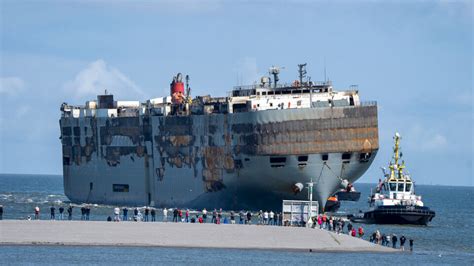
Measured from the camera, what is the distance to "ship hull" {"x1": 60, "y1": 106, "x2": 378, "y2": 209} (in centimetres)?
12875

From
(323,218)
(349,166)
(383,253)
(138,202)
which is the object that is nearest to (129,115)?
(138,202)

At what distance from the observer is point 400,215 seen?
12562cm

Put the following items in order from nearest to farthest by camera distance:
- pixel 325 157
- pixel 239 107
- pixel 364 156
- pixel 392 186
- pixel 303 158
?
pixel 303 158 → pixel 392 186 → pixel 325 157 → pixel 364 156 → pixel 239 107

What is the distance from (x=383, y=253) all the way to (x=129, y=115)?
193 feet

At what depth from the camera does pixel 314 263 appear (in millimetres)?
85875

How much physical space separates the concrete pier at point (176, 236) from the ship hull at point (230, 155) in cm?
2755

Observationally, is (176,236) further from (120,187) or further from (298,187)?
(120,187)

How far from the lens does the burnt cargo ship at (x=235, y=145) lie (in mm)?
128875

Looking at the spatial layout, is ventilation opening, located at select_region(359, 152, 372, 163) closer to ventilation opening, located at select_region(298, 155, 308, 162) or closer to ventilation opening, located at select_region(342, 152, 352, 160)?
ventilation opening, located at select_region(342, 152, 352, 160)

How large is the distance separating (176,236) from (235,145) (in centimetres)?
3799

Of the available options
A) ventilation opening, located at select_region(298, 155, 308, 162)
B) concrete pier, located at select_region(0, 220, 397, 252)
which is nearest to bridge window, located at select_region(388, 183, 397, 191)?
ventilation opening, located at select_region(298, 155, 308, 162)

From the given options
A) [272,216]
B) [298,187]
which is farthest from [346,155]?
[272,216]

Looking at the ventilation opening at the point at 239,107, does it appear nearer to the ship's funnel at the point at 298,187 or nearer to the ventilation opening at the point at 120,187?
the ship's funnel at the point at 298,187

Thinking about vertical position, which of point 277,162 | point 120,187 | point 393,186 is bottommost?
point 393,186
